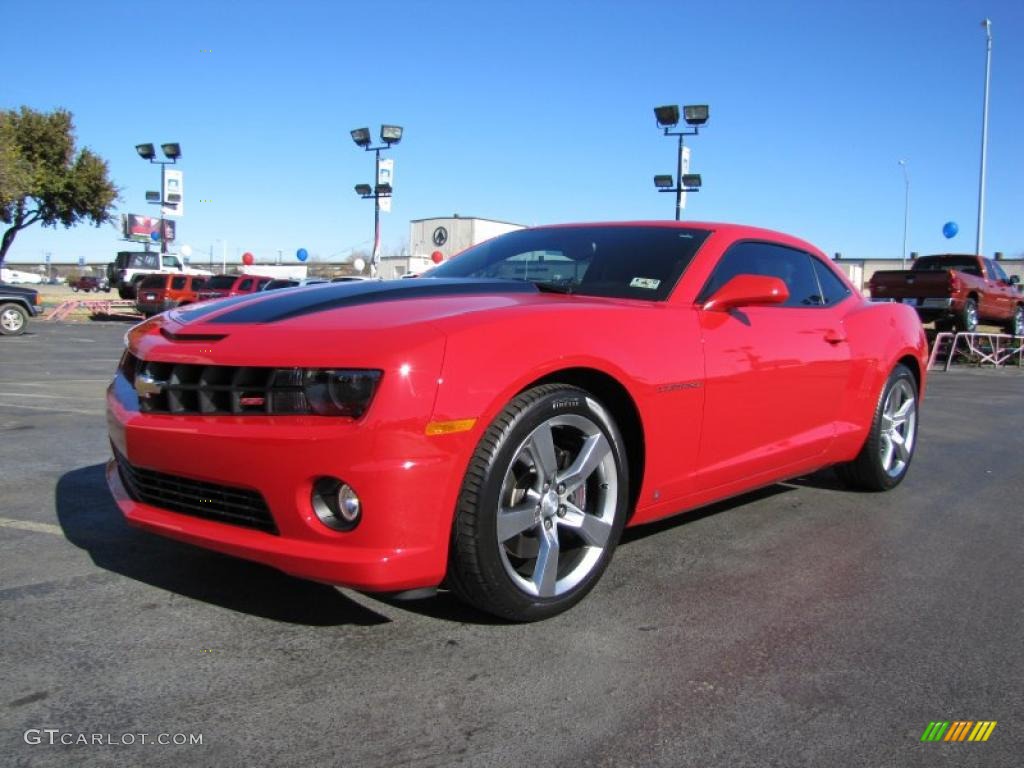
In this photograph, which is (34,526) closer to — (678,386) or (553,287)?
(553,287)

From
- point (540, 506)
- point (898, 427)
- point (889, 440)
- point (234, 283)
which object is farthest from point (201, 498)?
point (234, 283)

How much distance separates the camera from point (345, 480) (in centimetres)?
241

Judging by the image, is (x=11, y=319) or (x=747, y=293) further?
(x=11, y=319)

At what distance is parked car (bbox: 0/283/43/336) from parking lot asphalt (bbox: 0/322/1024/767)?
16.3 metres

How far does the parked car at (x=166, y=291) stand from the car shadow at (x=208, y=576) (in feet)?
79.5

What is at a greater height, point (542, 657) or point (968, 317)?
point (968, 317)

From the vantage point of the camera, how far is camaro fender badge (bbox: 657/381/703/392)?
3.18m

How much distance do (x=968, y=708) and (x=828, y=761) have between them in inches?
23.1

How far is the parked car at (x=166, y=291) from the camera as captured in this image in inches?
1047

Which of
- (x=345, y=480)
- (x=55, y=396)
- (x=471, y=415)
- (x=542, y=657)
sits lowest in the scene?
(x=542, y=657)

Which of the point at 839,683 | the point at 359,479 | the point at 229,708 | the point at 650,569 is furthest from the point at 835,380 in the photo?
the point at 229,708

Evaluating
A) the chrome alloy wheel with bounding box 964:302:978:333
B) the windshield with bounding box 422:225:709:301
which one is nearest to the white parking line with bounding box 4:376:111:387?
the windshield with bounding box 422:225:709:301

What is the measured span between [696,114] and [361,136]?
687 inches

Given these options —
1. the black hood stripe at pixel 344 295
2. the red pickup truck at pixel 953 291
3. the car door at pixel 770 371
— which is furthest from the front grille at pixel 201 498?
the red pickup truck at pixel 953 291
